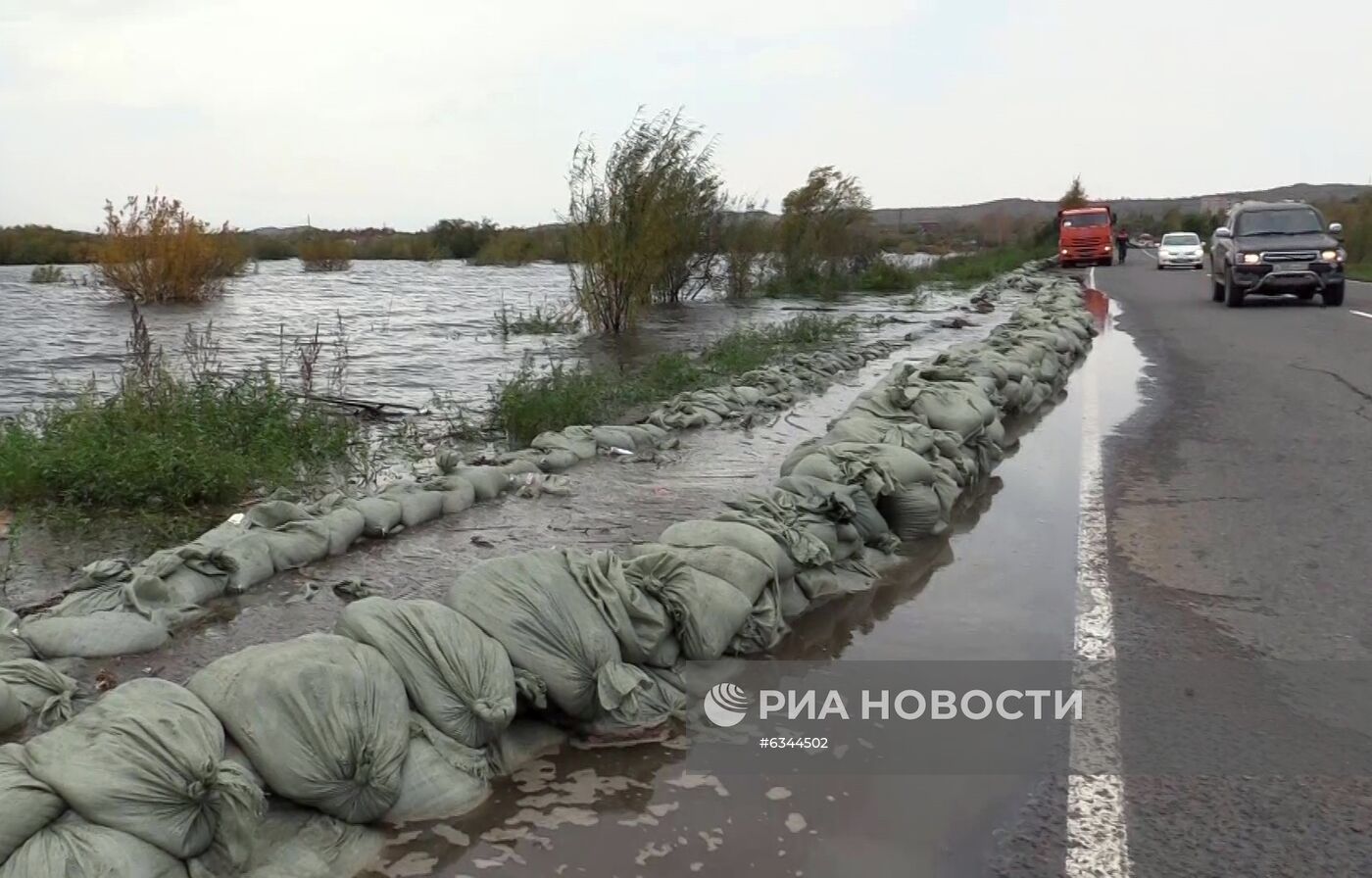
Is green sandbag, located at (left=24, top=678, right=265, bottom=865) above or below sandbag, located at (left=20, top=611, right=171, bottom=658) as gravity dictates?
above

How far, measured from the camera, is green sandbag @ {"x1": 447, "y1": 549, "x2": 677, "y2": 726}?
325 cm

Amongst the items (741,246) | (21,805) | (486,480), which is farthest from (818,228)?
(21,805)

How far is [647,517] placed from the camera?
5645 millimetres

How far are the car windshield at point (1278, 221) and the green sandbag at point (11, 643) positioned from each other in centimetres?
1693

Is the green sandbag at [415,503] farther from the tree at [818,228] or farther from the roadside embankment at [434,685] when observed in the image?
the tree at [818,228]

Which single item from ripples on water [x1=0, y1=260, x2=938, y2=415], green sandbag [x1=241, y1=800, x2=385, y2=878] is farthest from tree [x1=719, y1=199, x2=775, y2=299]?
green sandbag [x1=241, y1=800, x2=385, y2=878]

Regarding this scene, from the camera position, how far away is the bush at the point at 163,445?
581 centimetres

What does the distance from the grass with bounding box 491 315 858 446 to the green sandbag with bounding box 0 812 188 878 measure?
5.88 meters

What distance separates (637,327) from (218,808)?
50.4 ft

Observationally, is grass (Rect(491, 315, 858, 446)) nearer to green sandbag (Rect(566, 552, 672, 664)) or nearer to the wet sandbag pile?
the wet sandbag pile

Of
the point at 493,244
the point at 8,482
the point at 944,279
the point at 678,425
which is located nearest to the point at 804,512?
the point at 678,425

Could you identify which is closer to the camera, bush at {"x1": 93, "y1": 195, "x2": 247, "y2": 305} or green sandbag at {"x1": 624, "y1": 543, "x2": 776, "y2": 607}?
green sandbag at {"x1": 624, "y1": 543, "x2": 776, "y2": 607}

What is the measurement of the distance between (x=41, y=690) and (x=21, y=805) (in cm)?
105

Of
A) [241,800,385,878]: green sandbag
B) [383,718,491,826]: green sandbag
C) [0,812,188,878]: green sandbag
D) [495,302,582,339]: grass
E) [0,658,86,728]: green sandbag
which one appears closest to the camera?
[0,812,188,878]: green sandbag
